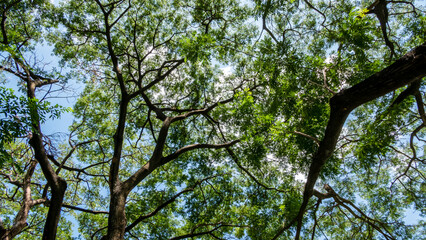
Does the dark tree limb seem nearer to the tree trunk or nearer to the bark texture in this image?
the bark texture

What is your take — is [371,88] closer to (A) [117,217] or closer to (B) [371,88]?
(B) [371,88]

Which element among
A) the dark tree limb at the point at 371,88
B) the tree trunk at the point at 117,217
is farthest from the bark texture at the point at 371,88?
the tree trunk at the point at 117,217

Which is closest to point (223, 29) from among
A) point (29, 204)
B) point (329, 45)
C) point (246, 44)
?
point (246, 44)

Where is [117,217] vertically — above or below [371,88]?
below

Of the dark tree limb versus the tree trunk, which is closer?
the dark tree limb

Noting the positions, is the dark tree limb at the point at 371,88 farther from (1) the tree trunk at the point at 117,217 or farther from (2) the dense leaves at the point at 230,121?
(1) the tree trunk at the point at 117,217

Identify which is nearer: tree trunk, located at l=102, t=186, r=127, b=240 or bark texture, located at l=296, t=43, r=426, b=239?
bark texture, located at l=296, t=43, r=426, b=239

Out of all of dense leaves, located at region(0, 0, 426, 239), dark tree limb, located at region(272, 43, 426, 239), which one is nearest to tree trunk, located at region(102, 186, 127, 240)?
dense leaves, located at region(0, 0, 426, 239)

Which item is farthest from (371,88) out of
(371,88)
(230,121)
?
(230,121)

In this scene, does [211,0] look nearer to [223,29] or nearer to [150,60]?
[223,29]

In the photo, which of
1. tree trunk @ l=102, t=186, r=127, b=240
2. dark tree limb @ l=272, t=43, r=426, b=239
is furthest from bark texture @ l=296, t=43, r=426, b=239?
tree trunk @ l=102, t=186, r=127, b=240

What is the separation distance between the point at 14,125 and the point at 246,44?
23.8 ft

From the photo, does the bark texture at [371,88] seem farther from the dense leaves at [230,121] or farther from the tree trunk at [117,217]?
the tree trunk at [117,217]

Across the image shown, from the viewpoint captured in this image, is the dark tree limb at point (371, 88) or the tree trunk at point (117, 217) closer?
the dark tree limb at point (371, 88)
